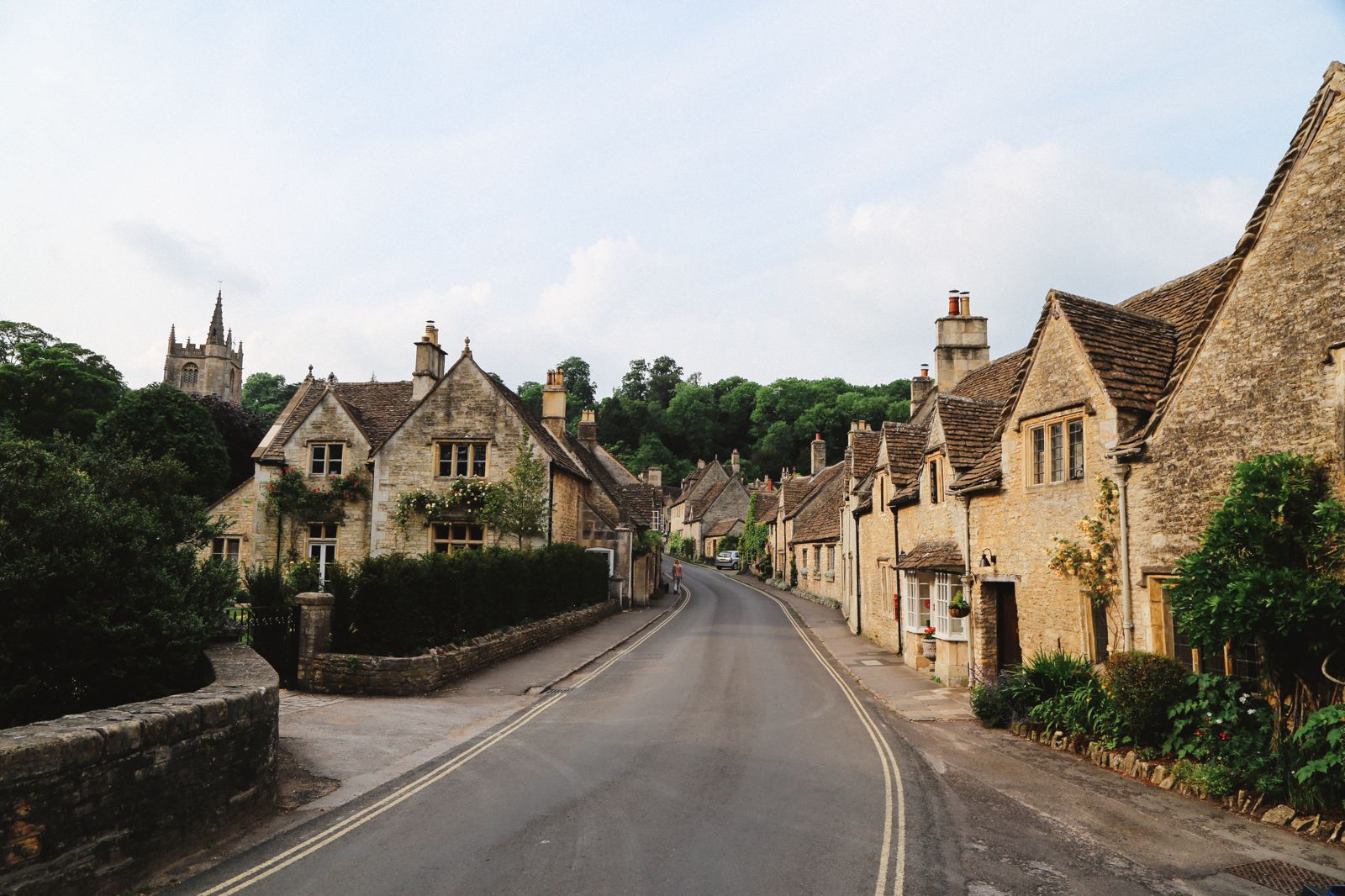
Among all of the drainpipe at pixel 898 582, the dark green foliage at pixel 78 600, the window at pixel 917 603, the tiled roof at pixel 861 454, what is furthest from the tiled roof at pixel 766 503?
the dark green foliage at pixel 78 600

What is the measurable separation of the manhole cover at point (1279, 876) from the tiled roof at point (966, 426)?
1126 centimetres

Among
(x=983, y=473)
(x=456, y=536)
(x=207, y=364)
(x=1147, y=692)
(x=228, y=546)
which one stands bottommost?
(x=1147, y=692)

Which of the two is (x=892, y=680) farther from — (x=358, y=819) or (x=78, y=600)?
(x=78, y=600)

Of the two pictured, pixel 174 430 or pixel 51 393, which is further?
pixel 51 393

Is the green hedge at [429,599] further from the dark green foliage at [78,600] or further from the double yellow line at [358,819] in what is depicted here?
the dark green foliage at [78,600]

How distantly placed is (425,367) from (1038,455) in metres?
26.0

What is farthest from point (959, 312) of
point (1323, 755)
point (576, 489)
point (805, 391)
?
→ point (805, 391)

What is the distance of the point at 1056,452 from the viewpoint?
14.2 metres

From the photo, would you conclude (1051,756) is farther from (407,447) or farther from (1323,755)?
(407,447)

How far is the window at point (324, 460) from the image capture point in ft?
106

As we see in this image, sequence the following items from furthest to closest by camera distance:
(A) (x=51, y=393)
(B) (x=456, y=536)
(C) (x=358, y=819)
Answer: (A) (x=51, y=393), (B) (x=456, y=536), (C) (x=358, y=819)

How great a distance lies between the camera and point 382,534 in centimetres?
3106

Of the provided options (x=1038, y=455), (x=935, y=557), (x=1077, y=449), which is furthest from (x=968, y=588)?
(x=1077, y=449)

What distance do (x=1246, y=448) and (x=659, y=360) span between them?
11990 centimetres
